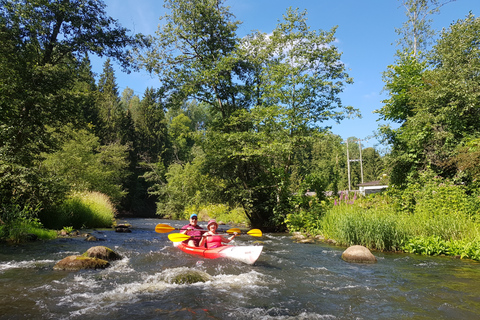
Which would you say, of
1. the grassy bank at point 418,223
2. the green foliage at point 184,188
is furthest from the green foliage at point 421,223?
the green foliage at point 184,188

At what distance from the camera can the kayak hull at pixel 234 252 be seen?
7449 millimetres

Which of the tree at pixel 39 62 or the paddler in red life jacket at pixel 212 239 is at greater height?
the tree at pixel 39 62

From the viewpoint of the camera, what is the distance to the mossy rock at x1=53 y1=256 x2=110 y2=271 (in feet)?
22.0

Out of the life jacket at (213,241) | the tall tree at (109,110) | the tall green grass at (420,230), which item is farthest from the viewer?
the tall tree at (109,110)

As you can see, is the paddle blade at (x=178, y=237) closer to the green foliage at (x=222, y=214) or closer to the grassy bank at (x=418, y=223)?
the grassy bank at (x=418, y=223)

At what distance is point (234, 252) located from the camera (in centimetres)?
774

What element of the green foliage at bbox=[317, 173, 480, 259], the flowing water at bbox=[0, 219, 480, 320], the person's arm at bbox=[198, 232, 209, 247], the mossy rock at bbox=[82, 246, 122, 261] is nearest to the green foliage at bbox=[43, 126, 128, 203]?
the mossy rock at bbox=[82, 246, 122, 261]

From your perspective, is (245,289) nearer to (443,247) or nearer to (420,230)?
(443,247)

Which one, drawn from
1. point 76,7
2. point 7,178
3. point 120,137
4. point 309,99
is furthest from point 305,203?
point 120,137

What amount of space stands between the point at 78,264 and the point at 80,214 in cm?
947

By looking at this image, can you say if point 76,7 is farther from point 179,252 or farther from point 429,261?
point 429,261

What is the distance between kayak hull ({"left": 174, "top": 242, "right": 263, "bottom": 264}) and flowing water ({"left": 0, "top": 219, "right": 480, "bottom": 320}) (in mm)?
172

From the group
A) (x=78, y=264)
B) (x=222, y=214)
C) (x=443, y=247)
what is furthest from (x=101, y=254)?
(x=222, y=214)

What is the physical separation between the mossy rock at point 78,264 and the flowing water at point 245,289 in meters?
0.25
